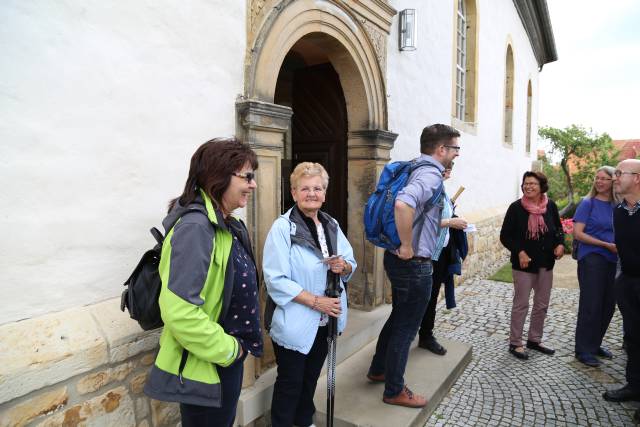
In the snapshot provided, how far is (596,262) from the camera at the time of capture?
378 cm

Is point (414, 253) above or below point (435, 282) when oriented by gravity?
above

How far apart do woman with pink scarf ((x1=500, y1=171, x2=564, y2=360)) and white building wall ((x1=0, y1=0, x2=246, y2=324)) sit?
3.04 m

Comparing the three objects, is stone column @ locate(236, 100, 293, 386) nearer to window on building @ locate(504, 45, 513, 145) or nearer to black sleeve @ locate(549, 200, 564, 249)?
black sleeve @ locate(549, 200, 564, 249)

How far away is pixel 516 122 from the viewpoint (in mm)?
11766

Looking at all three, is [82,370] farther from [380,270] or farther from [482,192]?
[482,192]

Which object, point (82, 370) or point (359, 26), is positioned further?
point (359, 26)

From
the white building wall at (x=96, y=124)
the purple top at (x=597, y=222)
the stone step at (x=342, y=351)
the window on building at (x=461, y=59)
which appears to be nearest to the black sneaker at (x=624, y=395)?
the purple top at (x=597, y=222)

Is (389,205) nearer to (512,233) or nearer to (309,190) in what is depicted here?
(309,190)

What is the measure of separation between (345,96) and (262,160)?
1734mm

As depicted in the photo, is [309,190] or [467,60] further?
[467,60]

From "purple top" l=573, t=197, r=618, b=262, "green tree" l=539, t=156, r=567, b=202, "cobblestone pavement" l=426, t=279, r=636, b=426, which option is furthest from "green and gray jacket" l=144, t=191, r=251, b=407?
"green tree" l=539, t=156, r=567, b=202

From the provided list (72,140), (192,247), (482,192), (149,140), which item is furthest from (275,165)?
(482,192)

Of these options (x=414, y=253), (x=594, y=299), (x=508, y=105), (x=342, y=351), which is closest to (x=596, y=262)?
(x=594, y=299)

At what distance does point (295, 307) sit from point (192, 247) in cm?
92
